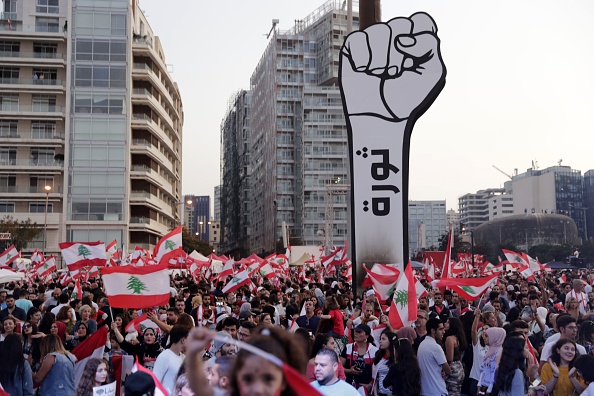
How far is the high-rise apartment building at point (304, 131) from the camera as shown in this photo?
93.9 m

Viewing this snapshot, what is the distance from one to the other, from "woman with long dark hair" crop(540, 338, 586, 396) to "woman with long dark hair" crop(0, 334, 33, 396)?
5149 millimetres

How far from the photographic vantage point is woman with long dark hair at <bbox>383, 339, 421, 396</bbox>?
25.5ft

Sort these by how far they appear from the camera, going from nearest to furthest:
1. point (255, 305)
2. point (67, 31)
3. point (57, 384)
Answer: point (57, 384), point (255, 305), point (67, 31)

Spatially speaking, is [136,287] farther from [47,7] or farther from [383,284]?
[47,7]

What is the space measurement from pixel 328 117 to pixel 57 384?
87881 millimetres

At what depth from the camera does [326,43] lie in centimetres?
9681

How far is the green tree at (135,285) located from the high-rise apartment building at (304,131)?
74.1 meters

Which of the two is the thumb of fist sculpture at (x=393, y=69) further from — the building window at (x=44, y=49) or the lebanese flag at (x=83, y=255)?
the building window at (x=44, y=49)

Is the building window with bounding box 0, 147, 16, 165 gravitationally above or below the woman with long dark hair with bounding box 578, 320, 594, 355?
above

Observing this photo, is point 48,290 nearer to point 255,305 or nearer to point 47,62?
point 255,305

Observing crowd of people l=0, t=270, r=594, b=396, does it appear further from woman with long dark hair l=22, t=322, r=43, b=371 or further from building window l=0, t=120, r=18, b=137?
building window l=0, t=120, r=18, b=137

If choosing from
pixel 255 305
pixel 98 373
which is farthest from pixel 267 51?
pixel 98 373

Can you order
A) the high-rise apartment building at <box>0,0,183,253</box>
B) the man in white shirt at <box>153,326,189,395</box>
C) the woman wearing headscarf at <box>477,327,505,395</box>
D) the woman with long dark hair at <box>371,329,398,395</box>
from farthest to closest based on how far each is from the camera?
the high-rise apartment building at <box>0,0,183,253</box>
the woman wearing headscarf at <box>477,327,505,395</box>
the woman with long dark hair at <box>371,329,398,395</box>
the man in white shirt at <box>153,326,189,395</box>

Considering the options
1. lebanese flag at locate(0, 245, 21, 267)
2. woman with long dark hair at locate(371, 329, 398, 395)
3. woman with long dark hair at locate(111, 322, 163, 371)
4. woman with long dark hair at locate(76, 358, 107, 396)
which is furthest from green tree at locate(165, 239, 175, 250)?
woman with long dark hair at locate(76, 358, 107, 396)
